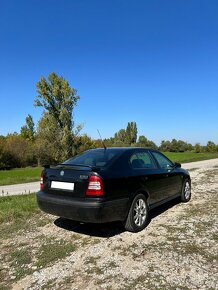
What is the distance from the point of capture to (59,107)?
37375 millimetres

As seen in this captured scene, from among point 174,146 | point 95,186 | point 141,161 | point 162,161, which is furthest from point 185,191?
point 174,146

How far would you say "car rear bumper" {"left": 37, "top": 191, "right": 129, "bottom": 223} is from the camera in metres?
4.82

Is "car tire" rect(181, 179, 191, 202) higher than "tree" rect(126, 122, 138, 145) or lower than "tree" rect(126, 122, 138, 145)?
lower

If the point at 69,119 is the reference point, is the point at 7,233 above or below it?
below

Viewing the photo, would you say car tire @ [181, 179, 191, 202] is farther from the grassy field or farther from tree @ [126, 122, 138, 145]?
tree @ [126, 122, 138, 145]

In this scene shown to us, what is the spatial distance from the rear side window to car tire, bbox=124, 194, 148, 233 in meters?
0.61

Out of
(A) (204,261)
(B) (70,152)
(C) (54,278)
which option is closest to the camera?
(C) (54,278)

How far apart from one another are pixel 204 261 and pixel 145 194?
196cm

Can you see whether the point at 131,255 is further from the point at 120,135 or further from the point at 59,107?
the point at 120,135

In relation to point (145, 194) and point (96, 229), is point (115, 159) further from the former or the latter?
point (96, 229)

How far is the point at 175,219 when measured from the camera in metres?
6.37

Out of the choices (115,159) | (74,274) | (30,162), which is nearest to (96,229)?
(115,159)

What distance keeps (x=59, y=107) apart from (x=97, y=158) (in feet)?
107

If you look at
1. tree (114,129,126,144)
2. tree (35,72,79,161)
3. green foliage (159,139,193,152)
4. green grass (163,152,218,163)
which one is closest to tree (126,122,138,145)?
tree (114,129,126,144)
